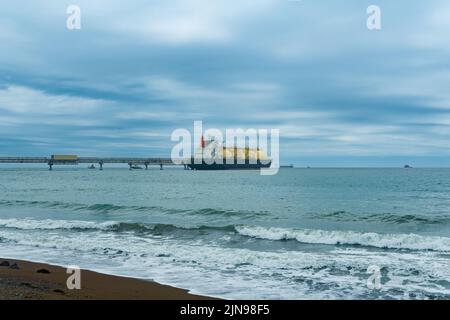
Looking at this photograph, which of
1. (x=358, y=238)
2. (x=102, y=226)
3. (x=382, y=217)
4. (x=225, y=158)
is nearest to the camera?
(x=358, y=238)

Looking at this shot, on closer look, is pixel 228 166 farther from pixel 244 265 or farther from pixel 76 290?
pixel 76 290

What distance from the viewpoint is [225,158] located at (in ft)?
486

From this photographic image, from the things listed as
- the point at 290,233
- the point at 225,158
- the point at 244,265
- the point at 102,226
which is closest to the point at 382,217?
the point at 290,233

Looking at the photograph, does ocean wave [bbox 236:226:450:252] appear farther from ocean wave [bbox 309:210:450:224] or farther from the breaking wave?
ocean wave [bbox 309:210:450:224]

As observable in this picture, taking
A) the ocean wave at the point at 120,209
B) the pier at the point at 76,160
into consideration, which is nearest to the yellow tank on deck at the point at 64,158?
the pier at the point at 76,160

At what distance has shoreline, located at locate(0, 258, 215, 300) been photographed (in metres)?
8.77

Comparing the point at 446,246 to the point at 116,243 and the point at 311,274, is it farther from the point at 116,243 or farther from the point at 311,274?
the point at 116,243

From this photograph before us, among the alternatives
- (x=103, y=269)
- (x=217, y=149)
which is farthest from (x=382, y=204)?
(x=217, y=149)

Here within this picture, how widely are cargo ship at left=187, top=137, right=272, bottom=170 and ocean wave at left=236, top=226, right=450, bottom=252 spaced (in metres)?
124

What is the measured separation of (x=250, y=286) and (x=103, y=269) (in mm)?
4574

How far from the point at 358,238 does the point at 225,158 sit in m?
130

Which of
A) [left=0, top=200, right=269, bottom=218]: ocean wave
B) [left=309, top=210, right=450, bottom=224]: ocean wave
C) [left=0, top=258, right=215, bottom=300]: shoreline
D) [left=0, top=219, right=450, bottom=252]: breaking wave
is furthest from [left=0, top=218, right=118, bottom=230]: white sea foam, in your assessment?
[left=309, top=210, right=450, bottom=224]: ocean wave

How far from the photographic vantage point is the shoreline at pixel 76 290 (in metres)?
8.77

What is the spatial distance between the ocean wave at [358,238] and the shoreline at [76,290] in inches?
366
